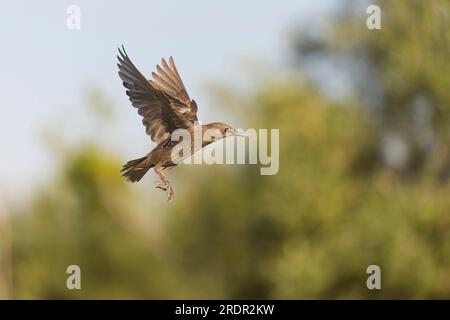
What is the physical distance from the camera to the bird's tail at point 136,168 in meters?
3.18

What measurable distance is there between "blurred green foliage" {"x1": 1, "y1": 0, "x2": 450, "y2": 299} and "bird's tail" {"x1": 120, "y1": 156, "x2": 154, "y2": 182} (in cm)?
1979

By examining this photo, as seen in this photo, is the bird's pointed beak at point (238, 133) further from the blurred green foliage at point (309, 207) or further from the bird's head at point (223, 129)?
the blurred green foliage at point (309, 207)

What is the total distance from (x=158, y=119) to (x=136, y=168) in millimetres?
247

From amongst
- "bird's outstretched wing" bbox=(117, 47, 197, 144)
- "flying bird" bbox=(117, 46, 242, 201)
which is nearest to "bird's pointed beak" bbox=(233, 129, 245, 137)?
"flying bird" bbox=(117, 46, 242, 201)

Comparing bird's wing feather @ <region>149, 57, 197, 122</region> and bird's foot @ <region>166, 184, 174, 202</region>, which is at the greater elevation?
bird's wing feather @ <region>149, 57, 197, 122</region>

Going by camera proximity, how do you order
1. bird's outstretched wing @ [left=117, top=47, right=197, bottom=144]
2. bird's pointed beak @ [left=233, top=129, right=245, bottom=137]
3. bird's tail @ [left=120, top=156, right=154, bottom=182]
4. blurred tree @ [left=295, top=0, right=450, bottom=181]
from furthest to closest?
blurred tree @ [left=295, top=0, right=450, bottom=181] → bird's outstretched wing @ [left=117, top=47, right=197, bottom=144] → bird's tail @ [left=120, top=156, right=154, bottom=182] → bird's pointed beak @ [left=233, top=129, right=245, bottom=137]

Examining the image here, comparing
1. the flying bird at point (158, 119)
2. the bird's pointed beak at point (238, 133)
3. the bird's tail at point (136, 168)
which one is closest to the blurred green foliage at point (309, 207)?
the flying bird at point (158, 119)

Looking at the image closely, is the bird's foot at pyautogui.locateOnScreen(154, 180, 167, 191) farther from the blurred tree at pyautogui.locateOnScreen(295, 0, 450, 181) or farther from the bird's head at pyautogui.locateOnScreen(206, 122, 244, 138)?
the blurred tree at pyautogui.locateOnScreen(295, 0, 450, 181)

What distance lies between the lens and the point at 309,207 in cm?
2625

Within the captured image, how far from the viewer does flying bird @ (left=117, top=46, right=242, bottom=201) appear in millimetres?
3205

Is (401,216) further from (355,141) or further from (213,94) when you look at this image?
(213,94)

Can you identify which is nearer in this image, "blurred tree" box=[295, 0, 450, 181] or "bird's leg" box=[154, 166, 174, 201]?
"bird's leg" box=[154, 166, 174, 201]

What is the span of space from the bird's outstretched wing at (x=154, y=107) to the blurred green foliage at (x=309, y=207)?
19.6 meters
